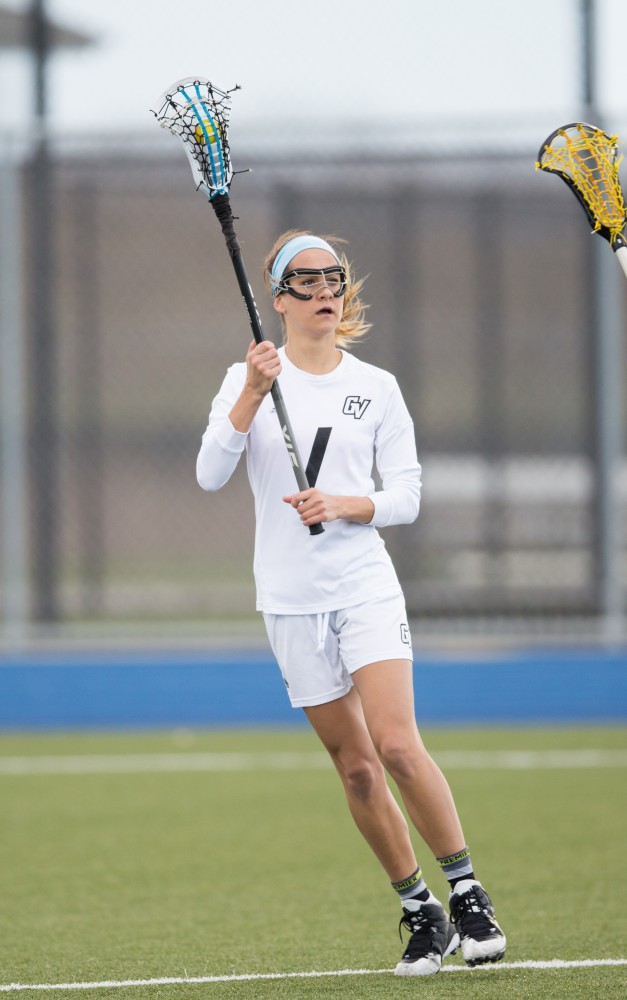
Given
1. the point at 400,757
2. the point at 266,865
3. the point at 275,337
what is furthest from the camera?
the point at 275,337

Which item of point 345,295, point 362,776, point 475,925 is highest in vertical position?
point 345,295

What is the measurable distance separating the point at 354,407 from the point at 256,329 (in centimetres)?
37

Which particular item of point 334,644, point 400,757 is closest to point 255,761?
point 334,644

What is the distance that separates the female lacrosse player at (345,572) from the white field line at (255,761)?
3.63m

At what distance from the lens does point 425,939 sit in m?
4.26

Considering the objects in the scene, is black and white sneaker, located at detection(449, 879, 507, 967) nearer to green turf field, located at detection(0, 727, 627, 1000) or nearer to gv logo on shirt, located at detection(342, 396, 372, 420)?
green turf field, located at detection(0, 727, 627, 1000)

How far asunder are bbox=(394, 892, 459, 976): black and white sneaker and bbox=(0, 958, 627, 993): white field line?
0.27 feet

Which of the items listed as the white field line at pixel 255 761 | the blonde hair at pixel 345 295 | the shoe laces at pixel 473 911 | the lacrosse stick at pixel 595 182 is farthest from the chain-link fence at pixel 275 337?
the shoe laces at pixel 473 911

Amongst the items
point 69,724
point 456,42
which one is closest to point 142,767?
point 69,724

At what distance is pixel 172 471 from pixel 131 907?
484 centimetres

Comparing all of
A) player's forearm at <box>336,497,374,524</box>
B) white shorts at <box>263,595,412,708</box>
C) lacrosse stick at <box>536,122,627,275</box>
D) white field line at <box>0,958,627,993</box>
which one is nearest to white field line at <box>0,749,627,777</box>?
white field line at <box>0,958,627,993</box>

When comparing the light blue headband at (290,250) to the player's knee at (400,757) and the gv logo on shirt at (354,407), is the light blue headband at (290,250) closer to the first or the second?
the gv logo on shirt at (354,407)

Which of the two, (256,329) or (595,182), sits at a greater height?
(595,182)

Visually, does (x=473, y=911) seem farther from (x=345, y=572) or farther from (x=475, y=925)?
(x=345, y=572)
